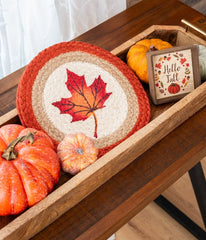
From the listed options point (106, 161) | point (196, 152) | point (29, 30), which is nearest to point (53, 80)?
point (106, 161)

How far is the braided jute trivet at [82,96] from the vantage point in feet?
3.44

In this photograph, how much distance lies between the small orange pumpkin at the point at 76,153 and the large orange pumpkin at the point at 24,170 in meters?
0.04

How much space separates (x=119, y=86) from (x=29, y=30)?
0.73 metres

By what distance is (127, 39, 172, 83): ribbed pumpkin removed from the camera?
1170mm

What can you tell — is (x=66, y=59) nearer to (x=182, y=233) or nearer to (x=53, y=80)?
(x=53, y=80)

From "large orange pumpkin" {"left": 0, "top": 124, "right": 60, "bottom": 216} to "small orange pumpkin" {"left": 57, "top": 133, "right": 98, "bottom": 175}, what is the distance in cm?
4

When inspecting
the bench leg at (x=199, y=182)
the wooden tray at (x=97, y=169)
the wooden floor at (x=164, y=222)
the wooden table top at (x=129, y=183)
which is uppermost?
the wooden tray at (x=97, y=169)

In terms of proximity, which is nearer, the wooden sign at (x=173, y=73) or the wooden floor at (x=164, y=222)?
the wooden sign at (x=173, y=73)

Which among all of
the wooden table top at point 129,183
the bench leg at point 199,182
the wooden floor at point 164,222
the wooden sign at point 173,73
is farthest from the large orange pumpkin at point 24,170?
the wooden floor at point 164,222

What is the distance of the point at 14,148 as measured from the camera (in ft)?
2.90

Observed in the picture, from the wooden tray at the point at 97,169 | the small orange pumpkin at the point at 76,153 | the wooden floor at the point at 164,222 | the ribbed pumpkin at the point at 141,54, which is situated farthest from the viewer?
the wooden floor at the point at 164,222

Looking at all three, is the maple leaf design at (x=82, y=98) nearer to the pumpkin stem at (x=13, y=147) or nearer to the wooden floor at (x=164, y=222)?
the pumpkin stem at (x=13, y=147)

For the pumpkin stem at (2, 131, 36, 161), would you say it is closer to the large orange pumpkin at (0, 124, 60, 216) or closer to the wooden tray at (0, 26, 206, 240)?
the large orange pumpkin at (0, 124, 60, 216)

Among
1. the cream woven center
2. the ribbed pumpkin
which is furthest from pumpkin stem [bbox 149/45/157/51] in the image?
the cream woven center
